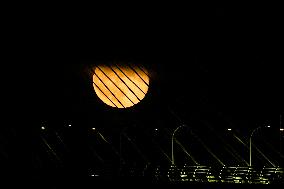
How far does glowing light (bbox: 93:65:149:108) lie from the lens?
642 cm

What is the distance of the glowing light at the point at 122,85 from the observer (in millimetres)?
6422

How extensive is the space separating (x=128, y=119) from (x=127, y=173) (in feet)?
4.36

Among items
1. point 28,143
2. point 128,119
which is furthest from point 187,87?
point 28,143

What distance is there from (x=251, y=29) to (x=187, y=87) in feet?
3.36

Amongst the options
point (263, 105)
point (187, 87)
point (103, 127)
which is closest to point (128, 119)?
point (103, 127)

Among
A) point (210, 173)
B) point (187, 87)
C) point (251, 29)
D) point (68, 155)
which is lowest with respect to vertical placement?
point (210, 173)

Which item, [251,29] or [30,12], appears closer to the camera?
[251,29]

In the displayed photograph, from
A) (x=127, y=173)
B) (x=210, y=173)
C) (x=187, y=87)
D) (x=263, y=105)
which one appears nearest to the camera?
(x=210, y=173)

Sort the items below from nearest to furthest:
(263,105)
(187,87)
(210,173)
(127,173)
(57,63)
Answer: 1. (210,173)
2. (127,173)
3. (263,105)
4. (187,87)
5. (57,63)

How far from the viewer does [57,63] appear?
6715 millimetres

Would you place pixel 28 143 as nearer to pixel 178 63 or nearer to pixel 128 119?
pixel 128 119

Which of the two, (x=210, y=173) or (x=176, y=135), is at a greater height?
(x=176, y=135)

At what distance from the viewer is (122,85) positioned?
6.52 metres

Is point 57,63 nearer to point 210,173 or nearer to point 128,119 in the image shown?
point 128,119
